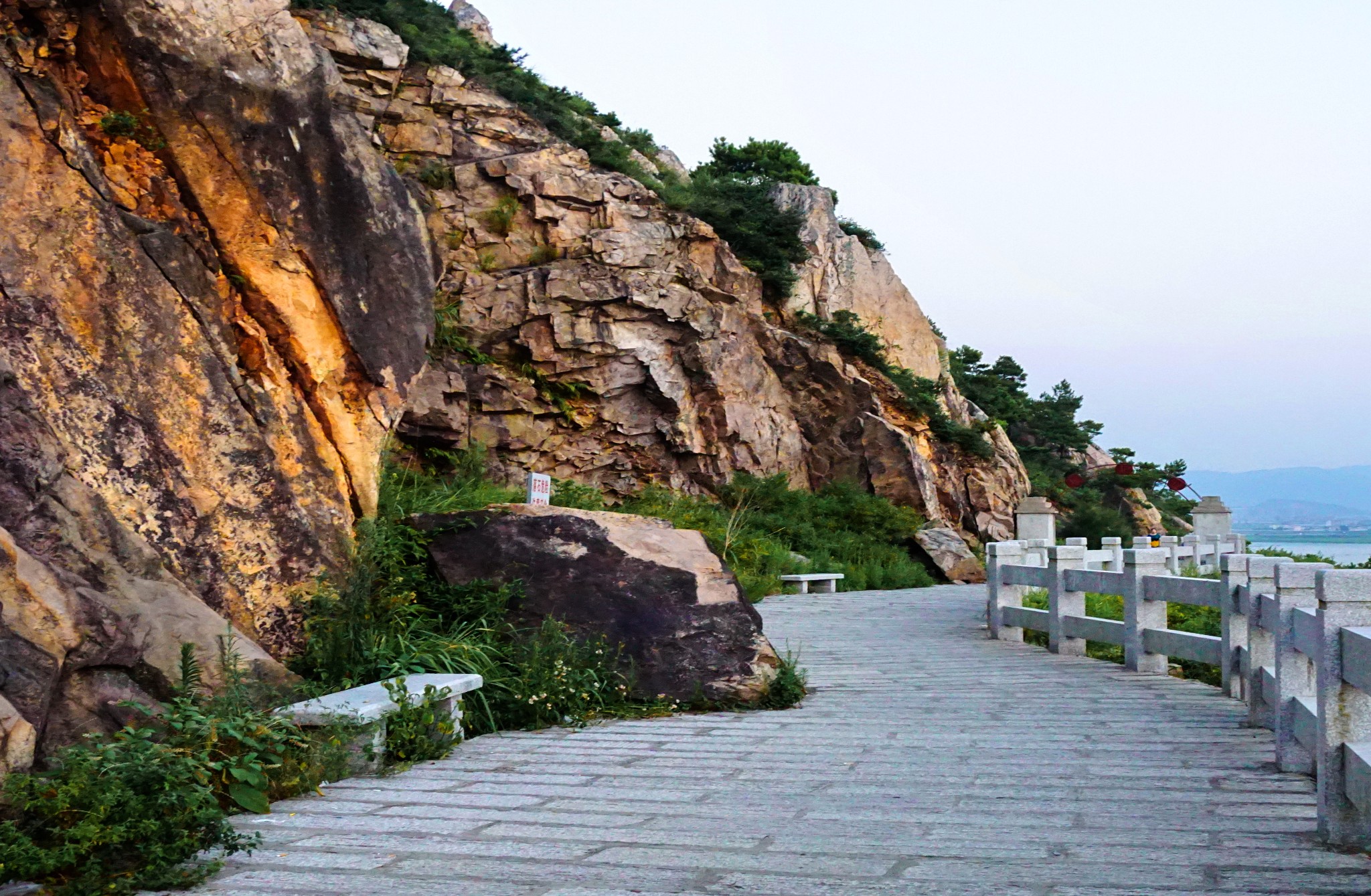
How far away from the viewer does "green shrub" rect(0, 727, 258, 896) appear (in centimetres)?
390

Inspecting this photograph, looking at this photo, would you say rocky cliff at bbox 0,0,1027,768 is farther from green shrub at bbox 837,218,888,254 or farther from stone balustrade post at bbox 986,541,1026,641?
green shrub at bbox 837,218,888,254

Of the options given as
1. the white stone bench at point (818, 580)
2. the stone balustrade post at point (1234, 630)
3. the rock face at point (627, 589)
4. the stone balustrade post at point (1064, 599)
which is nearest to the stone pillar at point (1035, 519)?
the white stone bench at point (818, 580)

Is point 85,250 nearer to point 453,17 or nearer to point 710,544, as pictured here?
point 710,544

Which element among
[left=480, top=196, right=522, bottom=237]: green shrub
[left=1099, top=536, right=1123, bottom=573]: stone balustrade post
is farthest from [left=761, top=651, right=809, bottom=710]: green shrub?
[left=480, top=196, right=522, bottom=237]: green shrub

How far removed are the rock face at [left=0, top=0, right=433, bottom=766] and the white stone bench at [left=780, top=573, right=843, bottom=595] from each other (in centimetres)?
1274

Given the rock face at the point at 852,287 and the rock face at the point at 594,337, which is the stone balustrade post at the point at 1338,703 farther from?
the rock face at the point at 852,287

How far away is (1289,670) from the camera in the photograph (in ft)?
18.7

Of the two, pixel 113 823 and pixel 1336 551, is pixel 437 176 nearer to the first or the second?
pixel 113 823

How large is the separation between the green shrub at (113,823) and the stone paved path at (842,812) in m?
0.22

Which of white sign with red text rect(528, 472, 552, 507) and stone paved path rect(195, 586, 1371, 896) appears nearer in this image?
stone paved path rect(195, 586, 1371, 896)

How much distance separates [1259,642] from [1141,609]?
268 centimetres

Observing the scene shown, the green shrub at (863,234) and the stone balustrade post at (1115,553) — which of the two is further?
the green shrub at (863,234)

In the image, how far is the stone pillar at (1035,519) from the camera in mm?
22859

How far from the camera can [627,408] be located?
79.5 ft
